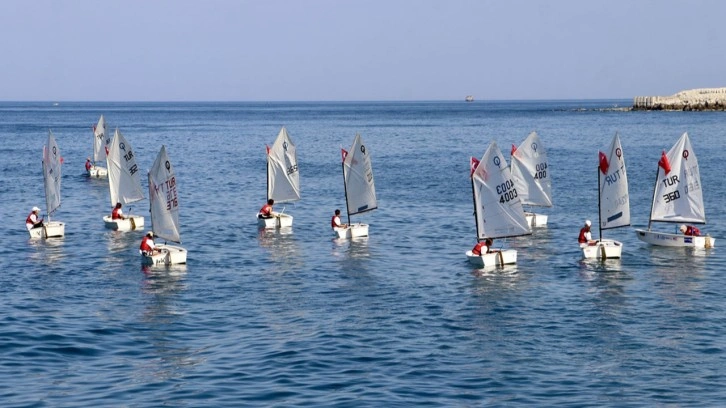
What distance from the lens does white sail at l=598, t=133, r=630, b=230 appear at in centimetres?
5416

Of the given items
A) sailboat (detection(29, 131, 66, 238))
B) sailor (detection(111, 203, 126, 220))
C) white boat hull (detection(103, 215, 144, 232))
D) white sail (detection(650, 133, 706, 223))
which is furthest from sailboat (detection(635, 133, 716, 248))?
sailboat (detection(29, 131, 66, 238))

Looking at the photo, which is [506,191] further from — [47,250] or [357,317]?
[47,250]

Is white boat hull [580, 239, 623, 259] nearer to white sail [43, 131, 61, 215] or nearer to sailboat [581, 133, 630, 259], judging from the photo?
sailboat [581, 133, 630, 259]

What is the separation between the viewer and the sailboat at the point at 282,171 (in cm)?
6669

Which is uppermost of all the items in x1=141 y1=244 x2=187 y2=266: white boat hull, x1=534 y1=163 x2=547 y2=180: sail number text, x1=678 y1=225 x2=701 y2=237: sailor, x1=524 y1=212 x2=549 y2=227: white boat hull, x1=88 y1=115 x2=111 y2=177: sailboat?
x1=88 y1=115 x2=111 y2=177: sailboat

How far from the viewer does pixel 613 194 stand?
5456cm

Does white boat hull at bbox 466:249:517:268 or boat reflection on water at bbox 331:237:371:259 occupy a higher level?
boat reflection on water at bbox 331:237:371:259

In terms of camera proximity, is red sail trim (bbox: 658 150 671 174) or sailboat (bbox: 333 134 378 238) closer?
red sail trim (bbox: 658 150 671 174)

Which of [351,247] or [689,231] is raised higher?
[351,247]

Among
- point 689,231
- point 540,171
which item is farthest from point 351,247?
point 689,231

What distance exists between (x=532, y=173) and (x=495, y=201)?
16138 millimetres

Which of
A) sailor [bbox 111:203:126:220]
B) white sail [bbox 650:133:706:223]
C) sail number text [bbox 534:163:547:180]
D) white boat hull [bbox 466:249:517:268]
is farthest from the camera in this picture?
sail number text [bbox 534:163:547:180]

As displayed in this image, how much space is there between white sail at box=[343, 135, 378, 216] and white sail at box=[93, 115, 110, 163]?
46.3 meters

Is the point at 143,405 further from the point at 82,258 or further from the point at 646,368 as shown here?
the point at 82,258
